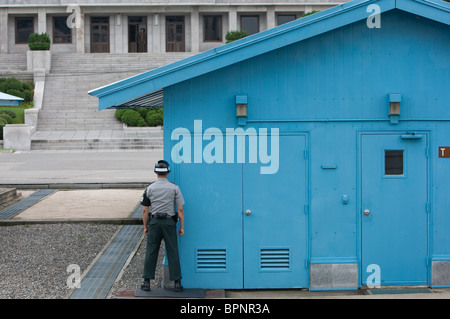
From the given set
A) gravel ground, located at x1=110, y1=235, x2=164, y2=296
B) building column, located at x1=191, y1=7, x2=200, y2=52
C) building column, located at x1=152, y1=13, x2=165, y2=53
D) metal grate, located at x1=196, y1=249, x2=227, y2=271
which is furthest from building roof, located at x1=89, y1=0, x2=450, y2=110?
building column, located at x1=152, y1=13, x2=165, y2=53

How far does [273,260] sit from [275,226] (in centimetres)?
50

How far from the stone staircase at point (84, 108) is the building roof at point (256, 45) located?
75.4ft

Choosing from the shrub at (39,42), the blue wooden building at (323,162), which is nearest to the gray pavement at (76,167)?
the blue wooden building at (323,162)

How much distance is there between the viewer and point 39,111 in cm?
3462

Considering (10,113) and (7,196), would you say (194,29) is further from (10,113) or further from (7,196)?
(7,196)

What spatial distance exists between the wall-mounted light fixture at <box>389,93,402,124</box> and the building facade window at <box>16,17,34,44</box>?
48.9m

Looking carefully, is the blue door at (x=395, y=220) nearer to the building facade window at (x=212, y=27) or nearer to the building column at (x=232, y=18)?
the building column at (x=232, y=18)

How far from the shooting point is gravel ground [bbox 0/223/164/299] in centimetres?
764

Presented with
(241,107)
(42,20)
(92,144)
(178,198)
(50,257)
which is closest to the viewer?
A: (178,198)

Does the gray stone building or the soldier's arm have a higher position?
the gray stone building

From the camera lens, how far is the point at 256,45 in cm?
715

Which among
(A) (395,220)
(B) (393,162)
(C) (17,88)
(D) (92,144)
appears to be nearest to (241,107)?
(B) (393,162)

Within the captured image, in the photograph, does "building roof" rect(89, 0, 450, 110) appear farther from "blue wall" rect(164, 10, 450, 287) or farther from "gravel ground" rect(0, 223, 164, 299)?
"gravel ground" rect(0, 223, 164, 299)
